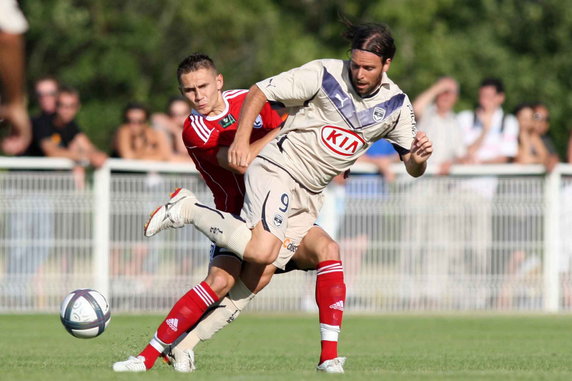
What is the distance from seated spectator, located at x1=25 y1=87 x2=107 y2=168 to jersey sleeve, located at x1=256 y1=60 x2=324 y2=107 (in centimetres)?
754

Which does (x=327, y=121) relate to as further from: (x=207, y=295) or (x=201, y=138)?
(x=207, y=295)

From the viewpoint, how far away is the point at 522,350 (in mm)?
11445

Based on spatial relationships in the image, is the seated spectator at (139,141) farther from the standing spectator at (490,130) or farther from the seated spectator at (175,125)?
the standing spectator at (490,130)

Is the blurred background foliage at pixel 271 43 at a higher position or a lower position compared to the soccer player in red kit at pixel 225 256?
higher

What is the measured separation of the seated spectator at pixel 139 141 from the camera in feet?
55.1

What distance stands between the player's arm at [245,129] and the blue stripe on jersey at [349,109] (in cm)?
48

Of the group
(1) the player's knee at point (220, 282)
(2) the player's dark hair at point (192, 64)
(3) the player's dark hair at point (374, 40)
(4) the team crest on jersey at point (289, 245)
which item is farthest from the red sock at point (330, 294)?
(2) the player's dark hair at point (192, 64)

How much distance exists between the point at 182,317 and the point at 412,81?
1335 inches

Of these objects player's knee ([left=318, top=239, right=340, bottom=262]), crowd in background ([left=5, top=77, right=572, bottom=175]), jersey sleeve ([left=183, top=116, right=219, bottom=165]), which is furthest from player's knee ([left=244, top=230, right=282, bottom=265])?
crowd in background ([left=5, top=77, right=572, bottom=175])

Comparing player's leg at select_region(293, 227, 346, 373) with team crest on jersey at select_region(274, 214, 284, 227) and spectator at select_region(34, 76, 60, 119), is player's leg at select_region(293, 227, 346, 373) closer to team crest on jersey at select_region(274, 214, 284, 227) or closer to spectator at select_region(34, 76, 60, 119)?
team crest on jersey at select_region(274, 214, 284, 227)

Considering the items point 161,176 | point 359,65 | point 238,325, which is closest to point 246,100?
point 359,65

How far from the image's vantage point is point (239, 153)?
895 cm

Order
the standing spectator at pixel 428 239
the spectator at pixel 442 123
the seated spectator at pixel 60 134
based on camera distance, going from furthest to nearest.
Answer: the spectator at pixel 442 123 < the standing spectator at pixel 428 239 < the seated spectator at pixel 60 134

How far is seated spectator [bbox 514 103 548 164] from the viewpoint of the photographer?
57.1 ft
